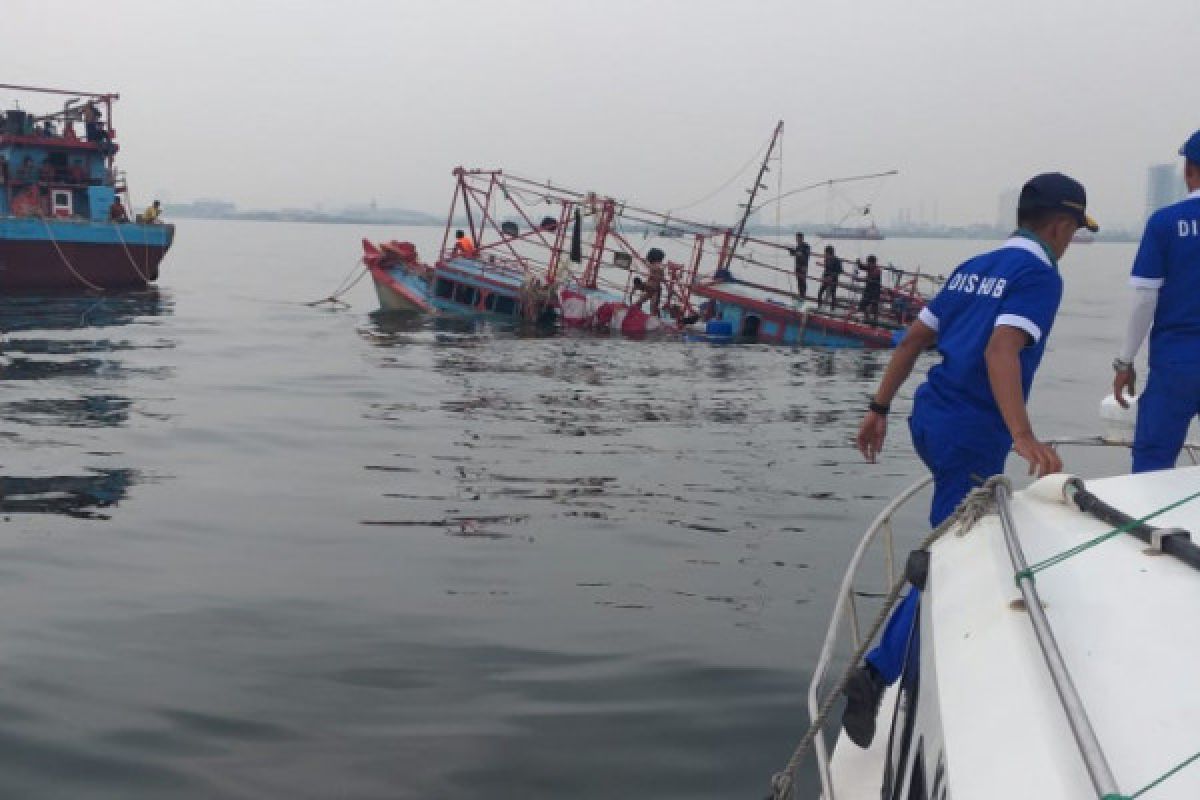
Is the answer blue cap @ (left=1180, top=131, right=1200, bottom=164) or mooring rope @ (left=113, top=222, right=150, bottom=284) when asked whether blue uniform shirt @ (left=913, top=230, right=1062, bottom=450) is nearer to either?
blue cap @ (left=1180, top=131, right=1200, bottom=164)

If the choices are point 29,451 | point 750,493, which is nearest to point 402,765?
point 750,493

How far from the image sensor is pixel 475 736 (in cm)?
494

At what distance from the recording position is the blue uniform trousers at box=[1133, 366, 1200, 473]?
15.6 ft

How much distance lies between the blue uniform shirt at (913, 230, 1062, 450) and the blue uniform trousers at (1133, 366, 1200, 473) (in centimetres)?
132

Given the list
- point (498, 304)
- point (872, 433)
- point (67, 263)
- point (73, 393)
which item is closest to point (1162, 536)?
point (872, 433)

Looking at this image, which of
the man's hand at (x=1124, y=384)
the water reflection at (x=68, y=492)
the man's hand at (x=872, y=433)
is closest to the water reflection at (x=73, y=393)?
the water reflection at (x=68, y=492)

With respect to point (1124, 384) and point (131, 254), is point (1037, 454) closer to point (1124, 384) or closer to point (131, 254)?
point (1124, 384)

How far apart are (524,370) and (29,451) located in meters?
9.20

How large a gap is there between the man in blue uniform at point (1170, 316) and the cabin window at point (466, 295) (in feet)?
78.1

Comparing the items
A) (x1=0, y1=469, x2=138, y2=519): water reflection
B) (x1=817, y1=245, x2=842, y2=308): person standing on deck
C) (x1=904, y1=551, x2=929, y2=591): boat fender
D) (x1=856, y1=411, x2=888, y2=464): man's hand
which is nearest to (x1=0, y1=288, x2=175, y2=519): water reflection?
(x1=0, y1=469, x2=138, y2=519): water reflection

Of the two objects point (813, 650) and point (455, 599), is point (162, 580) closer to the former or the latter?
point (455, 599)

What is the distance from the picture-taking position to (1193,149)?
475cm

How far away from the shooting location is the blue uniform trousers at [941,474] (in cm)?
369

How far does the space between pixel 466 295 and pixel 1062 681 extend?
26.6 metres
